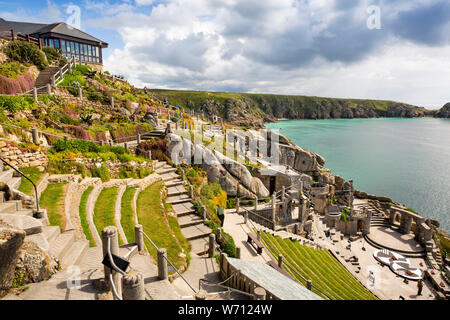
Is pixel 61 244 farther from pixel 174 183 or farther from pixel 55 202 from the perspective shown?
pixel 174 183

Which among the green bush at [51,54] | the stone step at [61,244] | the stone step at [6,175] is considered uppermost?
the green bush at [51,54]

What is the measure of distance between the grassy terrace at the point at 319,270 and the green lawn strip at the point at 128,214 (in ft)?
38.8

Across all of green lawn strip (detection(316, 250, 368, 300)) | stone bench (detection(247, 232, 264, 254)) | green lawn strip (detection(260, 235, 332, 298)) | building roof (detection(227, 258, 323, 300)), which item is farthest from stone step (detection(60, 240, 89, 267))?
green lawn strip (detection(316, 250, 368, 300))

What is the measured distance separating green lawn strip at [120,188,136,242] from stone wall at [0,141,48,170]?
5107mm

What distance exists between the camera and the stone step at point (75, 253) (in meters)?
7.47

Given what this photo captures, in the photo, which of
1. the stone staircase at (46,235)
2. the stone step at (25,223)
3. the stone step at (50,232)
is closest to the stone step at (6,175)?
the stone staircase at (46,235)

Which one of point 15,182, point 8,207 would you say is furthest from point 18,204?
point 15,182

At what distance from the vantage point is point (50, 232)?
828 centimetres

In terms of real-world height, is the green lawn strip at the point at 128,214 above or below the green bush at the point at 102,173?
below

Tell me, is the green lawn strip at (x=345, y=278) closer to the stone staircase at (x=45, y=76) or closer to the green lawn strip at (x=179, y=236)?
the green lawn strip at (x=179, y=236)

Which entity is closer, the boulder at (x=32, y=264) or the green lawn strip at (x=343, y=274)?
the boulder at (x=32, y=264)

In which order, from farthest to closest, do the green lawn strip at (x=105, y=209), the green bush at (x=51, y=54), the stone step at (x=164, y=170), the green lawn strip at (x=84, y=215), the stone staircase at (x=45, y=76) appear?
the green bush at (x=51, y=54) → the stone staircase at (x=45, y=76) → the stone step at (x=164, y=170) → the green lawn strip at (x=105, y=209) → the green lawn strip at (x=84, y=215)

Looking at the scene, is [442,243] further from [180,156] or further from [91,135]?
[91,135]

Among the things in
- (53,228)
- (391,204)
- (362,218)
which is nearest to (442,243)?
(391,204)
